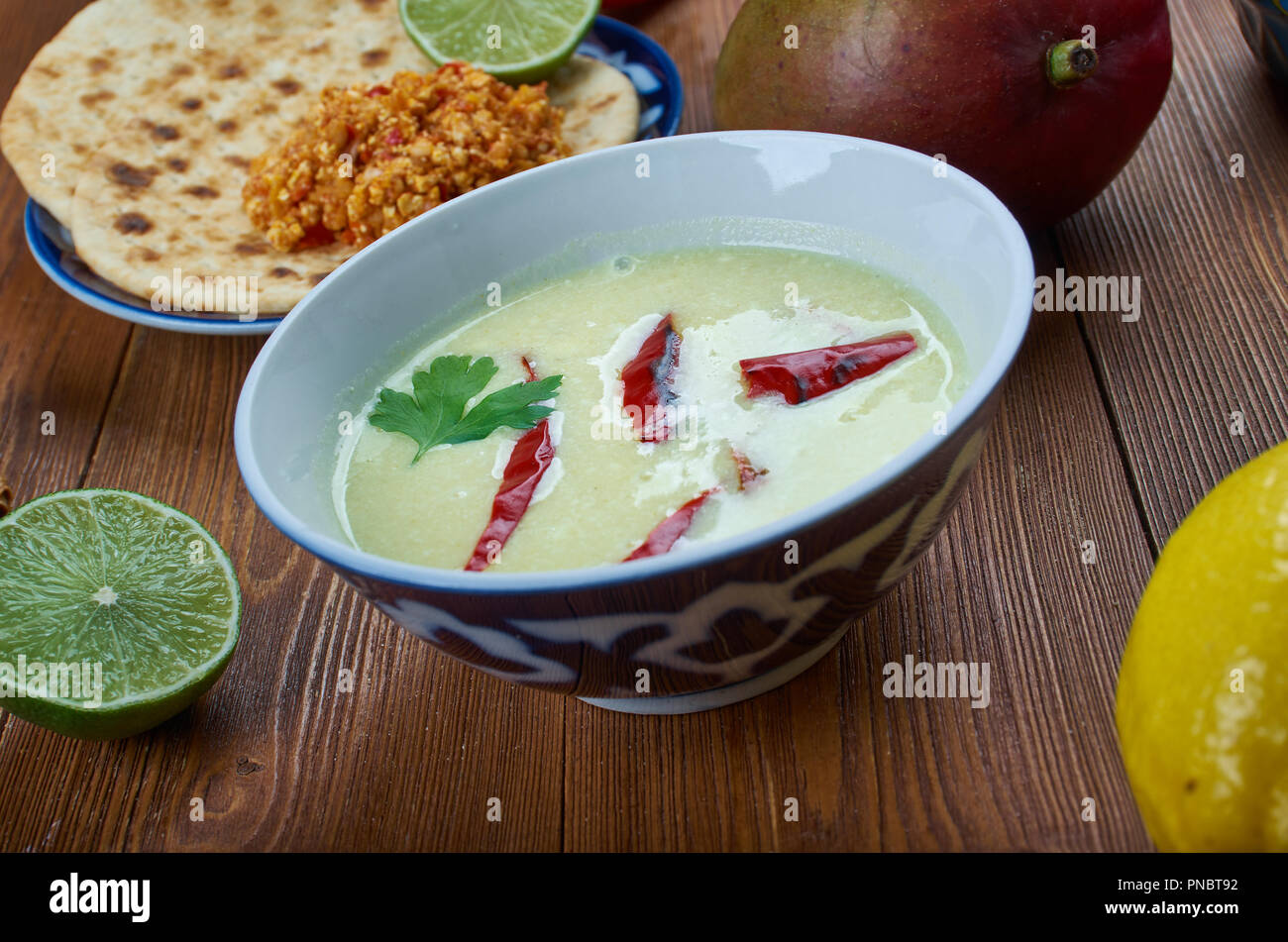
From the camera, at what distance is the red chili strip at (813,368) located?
1448 mm

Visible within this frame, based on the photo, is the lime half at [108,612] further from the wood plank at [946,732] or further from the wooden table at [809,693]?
the wood plank at [946,732]

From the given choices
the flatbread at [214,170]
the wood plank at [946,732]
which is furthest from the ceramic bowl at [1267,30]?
the flatbread at [214,170]

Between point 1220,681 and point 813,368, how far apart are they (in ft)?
1.89

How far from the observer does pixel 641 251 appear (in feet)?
5.75

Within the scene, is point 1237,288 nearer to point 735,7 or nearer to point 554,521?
point 554,521

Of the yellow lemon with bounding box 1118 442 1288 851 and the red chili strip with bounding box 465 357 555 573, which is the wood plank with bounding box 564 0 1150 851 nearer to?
the yellow lemon with bounding box 1118 442 1288 851

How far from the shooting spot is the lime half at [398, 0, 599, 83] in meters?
2.48

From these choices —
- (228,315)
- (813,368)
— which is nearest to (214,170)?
(228,315)

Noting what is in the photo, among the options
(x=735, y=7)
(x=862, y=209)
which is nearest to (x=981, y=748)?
(x=862, y=209)

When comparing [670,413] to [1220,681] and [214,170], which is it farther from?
[214,170]

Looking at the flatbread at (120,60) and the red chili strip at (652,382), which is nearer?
the red chili strip at (652,382)

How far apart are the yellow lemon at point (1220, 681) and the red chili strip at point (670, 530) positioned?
483mm

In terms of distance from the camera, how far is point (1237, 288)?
6.24 feet
